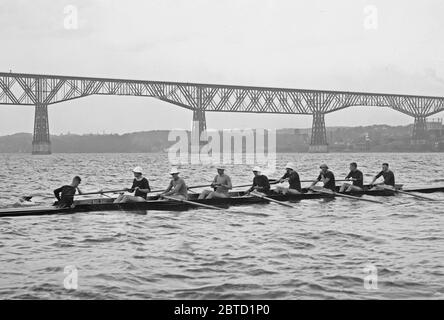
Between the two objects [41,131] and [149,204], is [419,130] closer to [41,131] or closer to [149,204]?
[41,131]

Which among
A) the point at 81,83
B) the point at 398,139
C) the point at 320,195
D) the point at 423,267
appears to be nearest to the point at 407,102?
the point at 398,139

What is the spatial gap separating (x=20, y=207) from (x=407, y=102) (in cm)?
12678

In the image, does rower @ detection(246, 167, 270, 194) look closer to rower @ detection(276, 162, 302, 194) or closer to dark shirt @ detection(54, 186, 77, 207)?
rower @ detection(276, 162, 302, 194)

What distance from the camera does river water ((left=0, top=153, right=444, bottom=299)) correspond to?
31.9 feet

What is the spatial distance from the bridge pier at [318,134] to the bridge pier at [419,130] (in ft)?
64.7

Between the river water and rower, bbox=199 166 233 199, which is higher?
rower, bbox=199 166 233 199

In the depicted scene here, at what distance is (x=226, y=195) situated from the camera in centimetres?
1911

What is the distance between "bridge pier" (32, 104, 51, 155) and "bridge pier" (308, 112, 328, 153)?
5434 cm

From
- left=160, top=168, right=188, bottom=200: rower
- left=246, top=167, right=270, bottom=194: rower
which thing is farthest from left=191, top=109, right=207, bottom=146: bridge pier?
left=160, top=168, right=188, bottom=200: rower

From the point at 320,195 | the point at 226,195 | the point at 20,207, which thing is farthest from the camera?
the point at 320,195

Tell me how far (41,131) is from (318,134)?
5669 centimetres

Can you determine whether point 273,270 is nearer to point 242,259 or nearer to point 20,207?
point 242,259

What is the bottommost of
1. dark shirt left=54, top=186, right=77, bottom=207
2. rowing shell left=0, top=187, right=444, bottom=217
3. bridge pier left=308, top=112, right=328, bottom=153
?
rowing shell left=0, top=187, right=444, bottom=217
